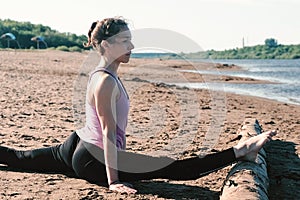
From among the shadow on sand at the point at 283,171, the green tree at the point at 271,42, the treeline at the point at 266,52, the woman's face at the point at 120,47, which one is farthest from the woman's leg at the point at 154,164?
the green tree at the point at 271,42

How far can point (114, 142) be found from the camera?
4.45 meters

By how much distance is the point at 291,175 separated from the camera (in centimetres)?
543

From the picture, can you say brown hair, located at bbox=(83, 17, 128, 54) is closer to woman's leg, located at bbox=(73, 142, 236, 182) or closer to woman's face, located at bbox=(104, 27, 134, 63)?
woman's face, located at bbox=(104, 27, 134, 63)

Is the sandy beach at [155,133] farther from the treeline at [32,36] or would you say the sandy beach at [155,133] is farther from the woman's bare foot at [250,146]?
the treeline at [32,36]

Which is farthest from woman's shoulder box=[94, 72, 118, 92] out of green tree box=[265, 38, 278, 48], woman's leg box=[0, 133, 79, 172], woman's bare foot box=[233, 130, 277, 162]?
green tree box=[265, 38, 278, 48]

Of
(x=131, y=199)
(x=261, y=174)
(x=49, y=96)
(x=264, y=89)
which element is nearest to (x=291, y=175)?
(x=261, y=174)

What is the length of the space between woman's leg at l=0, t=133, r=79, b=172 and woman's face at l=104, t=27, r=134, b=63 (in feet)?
2.67

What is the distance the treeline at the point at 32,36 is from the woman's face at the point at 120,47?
6260 cm

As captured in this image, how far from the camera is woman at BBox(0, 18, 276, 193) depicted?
4.41 metres

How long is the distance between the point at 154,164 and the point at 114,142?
15.7 inches

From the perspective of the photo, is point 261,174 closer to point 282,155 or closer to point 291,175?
point 291,175

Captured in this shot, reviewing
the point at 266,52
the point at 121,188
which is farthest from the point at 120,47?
the point at 266,52

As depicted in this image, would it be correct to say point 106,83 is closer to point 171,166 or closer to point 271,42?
point 171,166

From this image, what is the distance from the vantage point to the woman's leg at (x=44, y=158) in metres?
4.87
